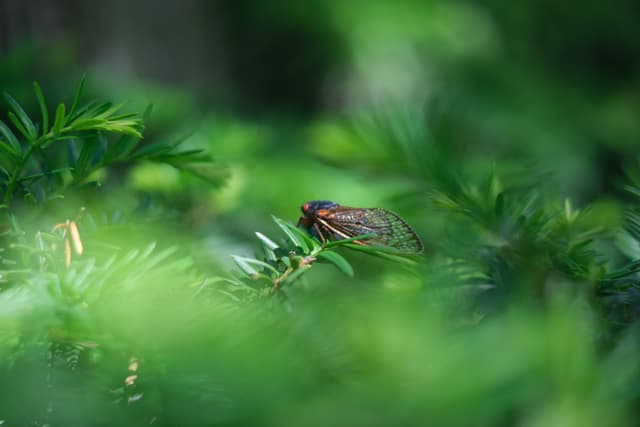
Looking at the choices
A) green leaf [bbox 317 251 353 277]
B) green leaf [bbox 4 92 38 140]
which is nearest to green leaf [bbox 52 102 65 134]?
green leaf [bbox 4 92 38 140]

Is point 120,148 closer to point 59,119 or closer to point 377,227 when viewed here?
point 59,119

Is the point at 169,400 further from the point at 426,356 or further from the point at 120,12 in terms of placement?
the point at 120,12

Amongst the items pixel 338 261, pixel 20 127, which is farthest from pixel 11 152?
pixel 338 261

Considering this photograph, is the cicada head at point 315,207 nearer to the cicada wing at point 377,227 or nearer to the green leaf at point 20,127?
the cicada wing at point 377,227

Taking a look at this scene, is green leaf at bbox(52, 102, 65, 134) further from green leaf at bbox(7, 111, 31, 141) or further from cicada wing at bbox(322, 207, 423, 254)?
cicada wing at bbox(322, 207, 423, 254)

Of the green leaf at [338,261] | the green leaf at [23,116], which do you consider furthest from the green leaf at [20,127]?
the green leaf at [338,261]

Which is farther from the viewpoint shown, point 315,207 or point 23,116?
point 315,207

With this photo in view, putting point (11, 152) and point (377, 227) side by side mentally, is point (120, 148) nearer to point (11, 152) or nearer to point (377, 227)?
point (11, 152)

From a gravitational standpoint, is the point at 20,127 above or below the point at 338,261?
above
